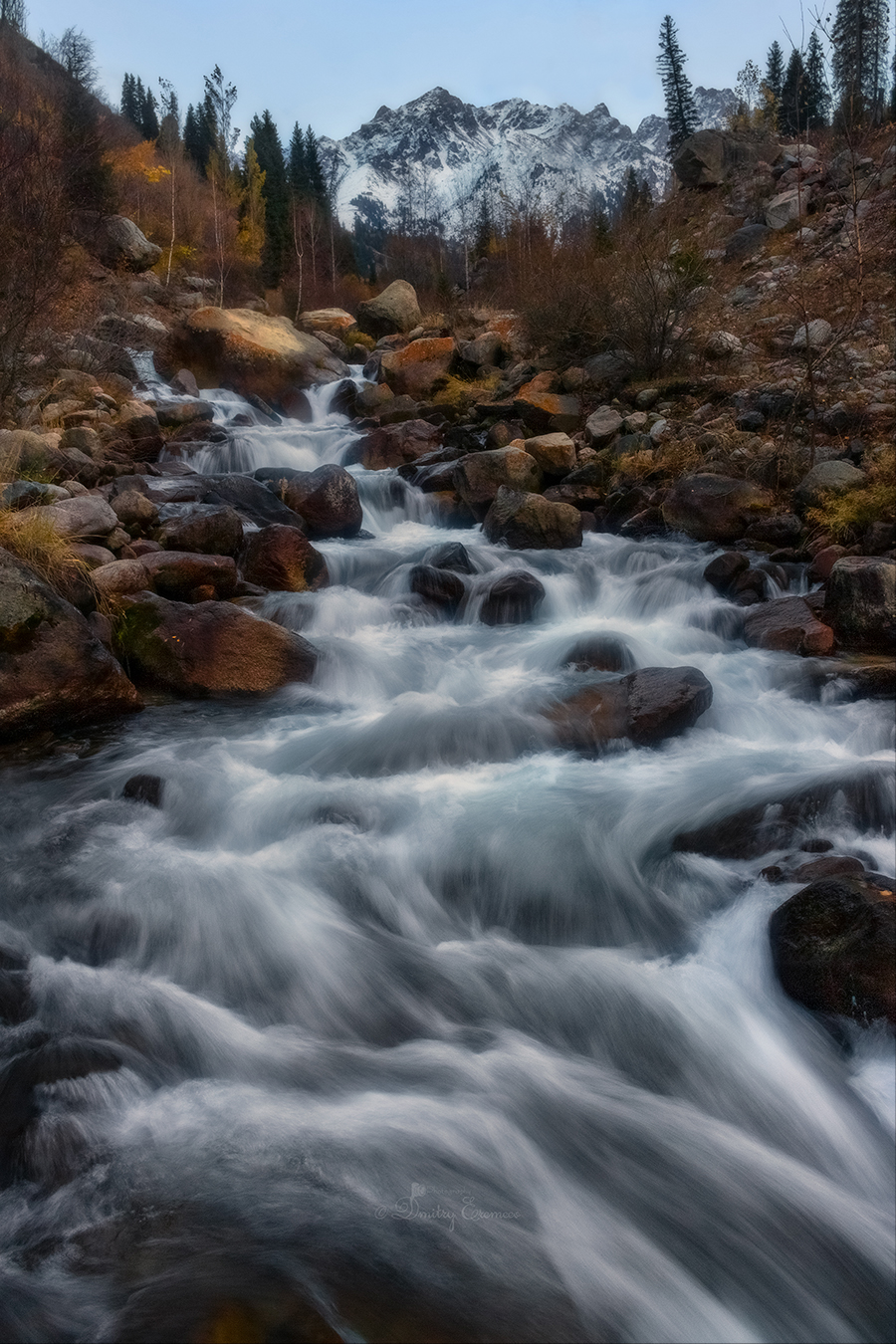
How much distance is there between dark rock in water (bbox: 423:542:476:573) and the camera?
9609 mm

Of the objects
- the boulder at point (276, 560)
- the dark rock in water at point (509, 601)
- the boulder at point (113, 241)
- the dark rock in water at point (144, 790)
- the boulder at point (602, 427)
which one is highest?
the boulder at point (113, 241)

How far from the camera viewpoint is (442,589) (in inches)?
359

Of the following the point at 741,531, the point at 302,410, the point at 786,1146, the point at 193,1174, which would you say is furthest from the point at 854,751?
the point at 302,410

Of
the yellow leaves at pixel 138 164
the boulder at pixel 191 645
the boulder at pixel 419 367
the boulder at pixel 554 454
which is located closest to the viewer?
the boulder at pixel 191 645

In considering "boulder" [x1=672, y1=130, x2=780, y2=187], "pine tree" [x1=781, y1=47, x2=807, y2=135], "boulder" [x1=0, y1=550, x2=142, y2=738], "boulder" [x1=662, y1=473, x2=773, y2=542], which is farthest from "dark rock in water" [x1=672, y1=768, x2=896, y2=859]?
"pine tree" [x1=781, y1=47, x2=807, y2=135]

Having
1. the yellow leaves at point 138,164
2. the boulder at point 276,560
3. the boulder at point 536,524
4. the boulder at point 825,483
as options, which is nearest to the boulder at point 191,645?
the boulder at point 276,560

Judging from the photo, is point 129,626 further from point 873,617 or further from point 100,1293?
point 873,617

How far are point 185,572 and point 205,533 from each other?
43.0 inches

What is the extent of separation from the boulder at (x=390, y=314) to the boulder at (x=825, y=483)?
57.2ft

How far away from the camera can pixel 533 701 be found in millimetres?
6668

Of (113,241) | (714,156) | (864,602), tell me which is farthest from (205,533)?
(714,156)

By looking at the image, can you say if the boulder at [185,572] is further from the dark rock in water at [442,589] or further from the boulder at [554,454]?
the boulder at [554,454]

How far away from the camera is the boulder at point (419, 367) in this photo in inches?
712

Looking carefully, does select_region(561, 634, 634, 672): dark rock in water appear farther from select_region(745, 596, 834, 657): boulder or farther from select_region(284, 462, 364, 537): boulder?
select_region(284, 462, 364, 537): boulder
